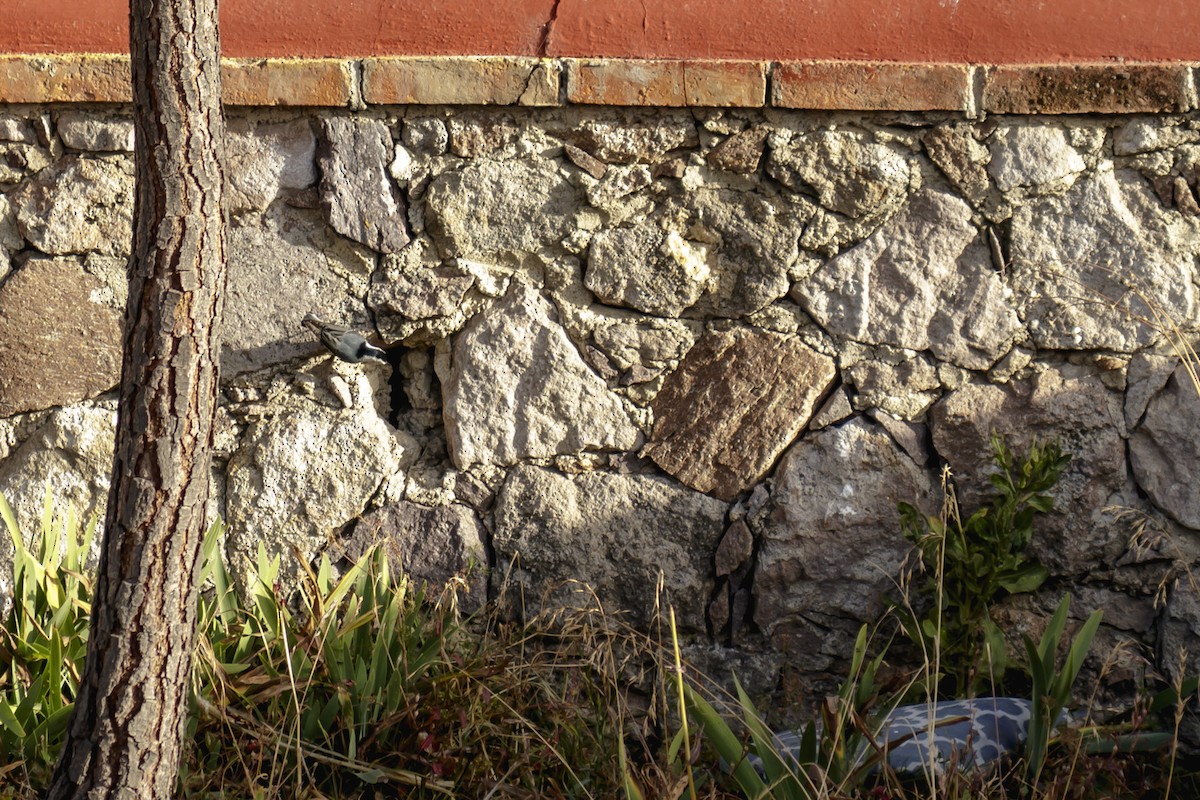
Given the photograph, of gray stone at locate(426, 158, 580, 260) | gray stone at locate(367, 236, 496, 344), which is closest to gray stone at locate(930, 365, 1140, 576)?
gray stone at locate(426, 158, 580, 260)

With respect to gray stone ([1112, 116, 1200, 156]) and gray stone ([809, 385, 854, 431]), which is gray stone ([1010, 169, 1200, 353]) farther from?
gray stone ([809, 385, 854, 431])

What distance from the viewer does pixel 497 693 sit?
2.30m

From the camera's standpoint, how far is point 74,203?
8.48 ft

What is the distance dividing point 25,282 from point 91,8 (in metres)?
0.62

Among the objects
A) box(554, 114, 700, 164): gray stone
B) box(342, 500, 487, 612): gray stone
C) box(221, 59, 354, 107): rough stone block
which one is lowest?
box(342, 500, 487, 612): gray stone

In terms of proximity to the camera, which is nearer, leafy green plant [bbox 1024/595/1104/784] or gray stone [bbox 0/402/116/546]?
leafy green plant [bbox 1024/595/1104/784]

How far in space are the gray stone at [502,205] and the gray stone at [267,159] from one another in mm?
289

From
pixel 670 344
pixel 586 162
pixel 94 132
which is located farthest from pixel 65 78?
pixel 670 344

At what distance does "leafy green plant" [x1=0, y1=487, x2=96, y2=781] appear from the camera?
2100mm

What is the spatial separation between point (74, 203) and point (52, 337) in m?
0.31

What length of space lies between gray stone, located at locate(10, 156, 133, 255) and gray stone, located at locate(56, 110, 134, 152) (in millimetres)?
29

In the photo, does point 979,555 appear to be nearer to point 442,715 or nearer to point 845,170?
point 845,170

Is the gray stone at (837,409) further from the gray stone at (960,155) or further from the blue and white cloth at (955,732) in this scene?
the blue and white cloth at (955,732)

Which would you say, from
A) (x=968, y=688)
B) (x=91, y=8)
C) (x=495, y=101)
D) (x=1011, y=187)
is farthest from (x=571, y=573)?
(x=91, y=8)
